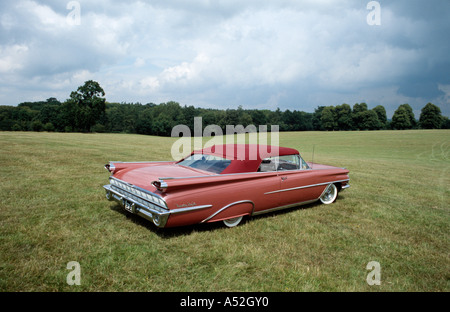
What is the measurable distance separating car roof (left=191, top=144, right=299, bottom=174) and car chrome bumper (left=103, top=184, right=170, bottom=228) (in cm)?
115

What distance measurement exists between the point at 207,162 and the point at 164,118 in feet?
216

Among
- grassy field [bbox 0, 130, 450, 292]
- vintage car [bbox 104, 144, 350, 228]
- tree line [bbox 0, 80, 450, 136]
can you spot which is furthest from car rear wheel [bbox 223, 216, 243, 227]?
tree line [bbox 0, 80, 450, 136]

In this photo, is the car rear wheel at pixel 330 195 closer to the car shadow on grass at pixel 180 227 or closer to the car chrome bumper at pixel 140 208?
the car shadow on grass at pixel 180 227

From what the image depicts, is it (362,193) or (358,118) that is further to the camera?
(358,118)

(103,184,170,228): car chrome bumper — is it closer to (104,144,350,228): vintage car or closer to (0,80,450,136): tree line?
(104,144,350,228): vintage car

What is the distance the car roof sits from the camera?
402 cm

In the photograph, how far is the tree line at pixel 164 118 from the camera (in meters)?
47.6

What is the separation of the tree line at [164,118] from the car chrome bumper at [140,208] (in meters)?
47.9

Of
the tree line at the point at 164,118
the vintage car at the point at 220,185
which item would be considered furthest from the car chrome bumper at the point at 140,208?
the tree line at the point at 164,118
